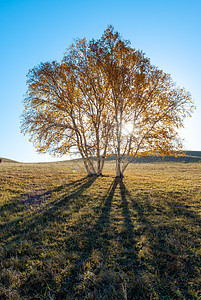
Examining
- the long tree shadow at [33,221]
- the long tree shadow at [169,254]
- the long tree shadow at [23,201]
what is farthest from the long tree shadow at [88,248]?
the long tree shadow at [23,201]

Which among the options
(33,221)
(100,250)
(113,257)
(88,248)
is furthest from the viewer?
(33,221)

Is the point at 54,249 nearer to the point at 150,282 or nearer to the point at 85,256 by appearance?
the point at 85,256

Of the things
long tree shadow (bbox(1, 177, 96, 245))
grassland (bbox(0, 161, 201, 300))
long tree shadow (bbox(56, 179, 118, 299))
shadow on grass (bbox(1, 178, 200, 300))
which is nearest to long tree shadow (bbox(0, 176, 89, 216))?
grassland (bbox(0, 161, 201, 300))

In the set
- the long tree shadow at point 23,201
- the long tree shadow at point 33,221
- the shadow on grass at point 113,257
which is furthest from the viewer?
the long tree shadow at point 23,201

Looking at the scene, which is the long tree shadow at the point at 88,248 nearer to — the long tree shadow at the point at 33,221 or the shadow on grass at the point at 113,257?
the shadow on grass at the point at 113,257

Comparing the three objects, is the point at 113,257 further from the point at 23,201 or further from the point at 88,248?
the point at 23,201

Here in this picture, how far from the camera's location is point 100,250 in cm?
523

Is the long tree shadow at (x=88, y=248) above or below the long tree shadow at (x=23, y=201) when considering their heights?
below

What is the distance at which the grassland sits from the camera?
381 cm

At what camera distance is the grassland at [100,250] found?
12.5 ft

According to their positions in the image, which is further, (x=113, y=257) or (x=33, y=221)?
(x=33, y=221)

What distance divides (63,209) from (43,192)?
4220mm

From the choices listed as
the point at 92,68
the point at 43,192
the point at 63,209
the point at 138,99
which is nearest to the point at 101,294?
the point at 63,209

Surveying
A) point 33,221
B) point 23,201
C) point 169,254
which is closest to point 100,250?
point 169,254
